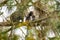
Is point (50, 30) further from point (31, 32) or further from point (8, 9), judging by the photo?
point (8, 9)

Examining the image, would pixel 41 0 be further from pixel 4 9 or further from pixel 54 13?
pixel 4 9

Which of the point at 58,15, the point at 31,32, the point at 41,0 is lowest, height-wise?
the point at 31,32

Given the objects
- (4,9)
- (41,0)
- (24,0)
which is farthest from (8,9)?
(41,0)

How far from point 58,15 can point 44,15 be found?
0.38 ft

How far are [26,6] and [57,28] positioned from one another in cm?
32

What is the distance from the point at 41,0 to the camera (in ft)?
6.61

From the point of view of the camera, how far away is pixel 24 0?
2031 millimetres

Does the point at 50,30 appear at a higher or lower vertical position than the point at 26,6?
lower

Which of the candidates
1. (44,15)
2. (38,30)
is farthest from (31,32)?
(44,15)

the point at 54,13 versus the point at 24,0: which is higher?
the point at 24,0

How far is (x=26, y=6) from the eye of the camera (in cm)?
202

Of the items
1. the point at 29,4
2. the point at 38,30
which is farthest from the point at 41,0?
the point at 38,30

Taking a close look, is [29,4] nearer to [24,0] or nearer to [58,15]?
[24,0]

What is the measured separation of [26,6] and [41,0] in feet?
0.44
